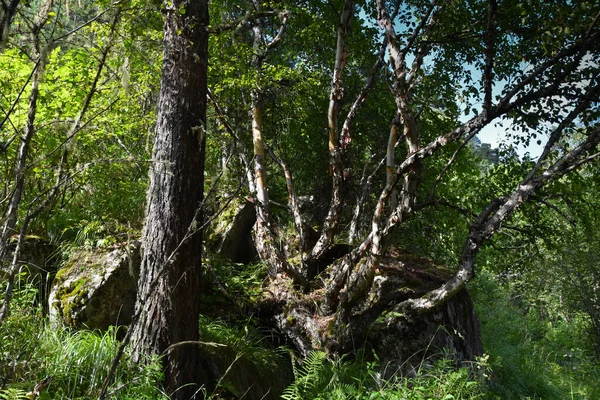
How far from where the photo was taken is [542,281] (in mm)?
16641

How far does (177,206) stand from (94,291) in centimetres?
144

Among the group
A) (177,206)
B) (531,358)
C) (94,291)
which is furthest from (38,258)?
(531,358)

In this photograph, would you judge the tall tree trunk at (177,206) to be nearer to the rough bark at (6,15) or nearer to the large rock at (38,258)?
the large rock at (38,258)

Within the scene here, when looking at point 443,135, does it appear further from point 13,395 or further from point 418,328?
point 13,395

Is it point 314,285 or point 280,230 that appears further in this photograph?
point 280,230

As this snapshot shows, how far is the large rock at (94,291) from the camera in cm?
471

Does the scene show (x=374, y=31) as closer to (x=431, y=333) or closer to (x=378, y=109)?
(x=378, y=109)

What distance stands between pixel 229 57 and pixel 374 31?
2817 millimetres

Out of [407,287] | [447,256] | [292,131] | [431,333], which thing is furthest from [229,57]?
[447,256]

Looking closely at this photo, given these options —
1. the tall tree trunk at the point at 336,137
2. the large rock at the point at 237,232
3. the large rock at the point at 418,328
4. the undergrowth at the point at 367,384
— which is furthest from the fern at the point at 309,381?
the large rock at the point at 237,232

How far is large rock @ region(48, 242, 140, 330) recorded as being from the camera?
4715 mm

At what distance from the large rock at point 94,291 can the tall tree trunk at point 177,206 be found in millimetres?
658

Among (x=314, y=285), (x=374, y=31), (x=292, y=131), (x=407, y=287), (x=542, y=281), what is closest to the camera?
(x=407, y=287)

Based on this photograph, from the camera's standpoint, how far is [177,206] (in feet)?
13.9
